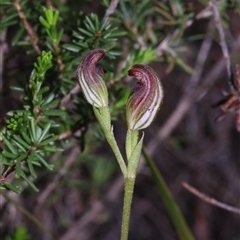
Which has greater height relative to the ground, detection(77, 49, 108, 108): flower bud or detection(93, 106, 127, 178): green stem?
detection(77, 49, 108, 108): flower bud

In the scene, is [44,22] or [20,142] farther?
[44,22]

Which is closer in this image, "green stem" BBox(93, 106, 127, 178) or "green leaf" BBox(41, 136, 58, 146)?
"green stem" BBox(93, 106, 127, 178)

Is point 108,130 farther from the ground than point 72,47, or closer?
closer

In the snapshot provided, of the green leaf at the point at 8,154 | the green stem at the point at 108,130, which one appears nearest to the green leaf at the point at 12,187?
the green leaf at the point at 8,154

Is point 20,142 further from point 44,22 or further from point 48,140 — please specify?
point 44,22

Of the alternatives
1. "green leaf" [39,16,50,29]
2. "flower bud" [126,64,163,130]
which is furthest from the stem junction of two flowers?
"green leaf" [39,16,50,29]

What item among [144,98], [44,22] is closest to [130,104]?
[144,98]

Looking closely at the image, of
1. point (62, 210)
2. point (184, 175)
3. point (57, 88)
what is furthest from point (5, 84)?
point (184, 175)

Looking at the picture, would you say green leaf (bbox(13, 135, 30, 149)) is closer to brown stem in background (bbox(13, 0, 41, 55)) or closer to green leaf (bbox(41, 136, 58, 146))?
green leaf (bbox(41, 136, 58, 146))
